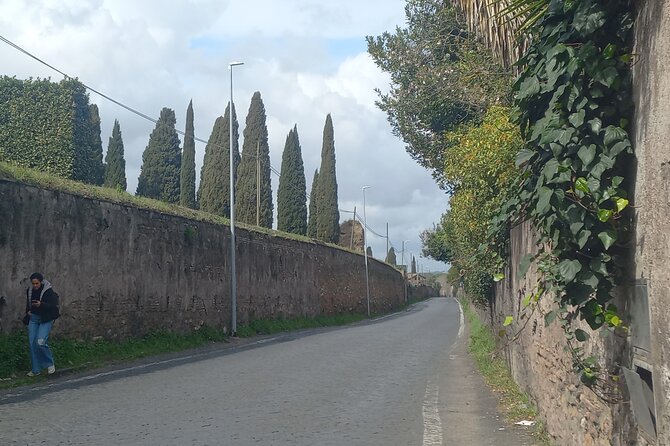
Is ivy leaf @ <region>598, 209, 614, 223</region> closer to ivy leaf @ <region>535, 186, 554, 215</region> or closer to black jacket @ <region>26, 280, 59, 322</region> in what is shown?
ivy leaf @ <region>535, 186, 554, 215</region>

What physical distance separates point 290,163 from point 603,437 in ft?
147

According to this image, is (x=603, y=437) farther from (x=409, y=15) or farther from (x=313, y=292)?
(x=313, y=292)

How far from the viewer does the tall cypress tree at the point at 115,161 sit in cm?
4325

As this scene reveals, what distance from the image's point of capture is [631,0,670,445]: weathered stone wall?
4133mm

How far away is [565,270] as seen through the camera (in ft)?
17.0

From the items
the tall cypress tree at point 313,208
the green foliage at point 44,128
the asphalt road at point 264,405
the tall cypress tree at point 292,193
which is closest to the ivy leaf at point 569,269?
the asphalt road at point 264,405

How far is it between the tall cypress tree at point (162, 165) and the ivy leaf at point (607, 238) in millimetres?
39294

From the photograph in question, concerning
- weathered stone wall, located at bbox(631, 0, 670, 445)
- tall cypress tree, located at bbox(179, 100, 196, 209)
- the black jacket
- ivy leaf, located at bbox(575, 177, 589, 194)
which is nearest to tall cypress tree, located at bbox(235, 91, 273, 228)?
tall cypress tree, located at bbox(179, 100, 196, 209)

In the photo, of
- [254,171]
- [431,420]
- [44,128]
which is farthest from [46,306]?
[254,171]

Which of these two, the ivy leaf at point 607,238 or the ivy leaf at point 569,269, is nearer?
the ivy leaf at point 607,238

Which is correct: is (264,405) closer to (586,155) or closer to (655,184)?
(586,155)

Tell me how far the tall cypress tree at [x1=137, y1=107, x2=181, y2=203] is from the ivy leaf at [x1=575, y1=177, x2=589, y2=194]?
128 feet

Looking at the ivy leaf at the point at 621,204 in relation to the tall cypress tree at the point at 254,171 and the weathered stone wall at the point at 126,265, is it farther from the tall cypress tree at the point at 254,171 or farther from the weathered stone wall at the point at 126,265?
the tall cypress tree at the point at 254,171

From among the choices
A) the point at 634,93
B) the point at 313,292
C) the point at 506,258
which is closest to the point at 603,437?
the point at 634,93
